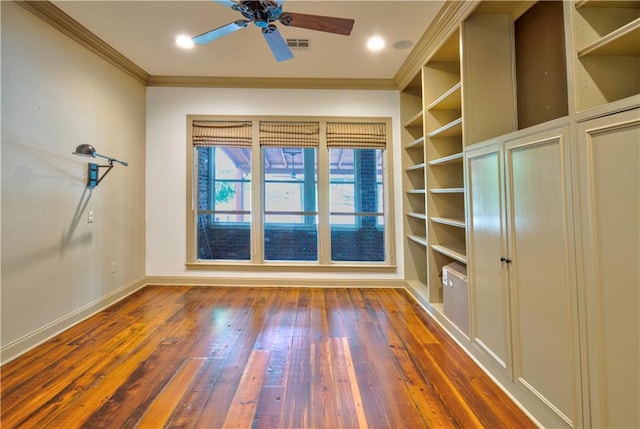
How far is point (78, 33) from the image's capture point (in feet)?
9.30

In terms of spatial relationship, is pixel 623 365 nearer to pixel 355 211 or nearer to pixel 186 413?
pixel 186 413

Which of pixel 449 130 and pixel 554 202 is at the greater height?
pixel 449 130

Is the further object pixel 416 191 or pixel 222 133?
pixel 222 133

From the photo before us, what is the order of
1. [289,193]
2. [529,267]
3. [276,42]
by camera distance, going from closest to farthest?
[529,267] < [276,42] < [289,193]

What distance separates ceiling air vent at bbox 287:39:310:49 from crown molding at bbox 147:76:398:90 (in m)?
0.86

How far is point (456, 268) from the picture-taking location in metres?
2.71

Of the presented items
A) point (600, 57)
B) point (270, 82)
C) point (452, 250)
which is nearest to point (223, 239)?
point (270, 82)

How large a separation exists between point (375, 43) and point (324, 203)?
2119 mm

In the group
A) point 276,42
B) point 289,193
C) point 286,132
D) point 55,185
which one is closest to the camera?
point 276,42

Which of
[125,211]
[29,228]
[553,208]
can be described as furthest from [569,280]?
[125,211]

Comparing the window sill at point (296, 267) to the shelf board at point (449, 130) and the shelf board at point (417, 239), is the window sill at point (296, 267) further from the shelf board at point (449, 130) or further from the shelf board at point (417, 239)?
the shelf board at point (449, 130)

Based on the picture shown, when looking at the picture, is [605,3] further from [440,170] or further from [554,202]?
[440,170]

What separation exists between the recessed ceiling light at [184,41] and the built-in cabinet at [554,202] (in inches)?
103

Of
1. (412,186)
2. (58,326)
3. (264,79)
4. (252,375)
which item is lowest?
(252,375)
